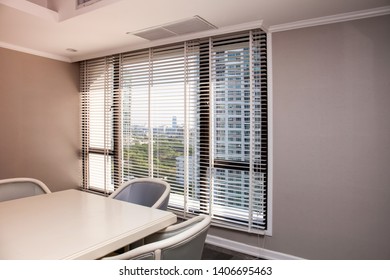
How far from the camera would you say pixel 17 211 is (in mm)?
1585

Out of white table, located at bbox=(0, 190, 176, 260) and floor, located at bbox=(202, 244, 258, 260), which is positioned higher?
white table, located at bbox=(0, 190, 176, 260)

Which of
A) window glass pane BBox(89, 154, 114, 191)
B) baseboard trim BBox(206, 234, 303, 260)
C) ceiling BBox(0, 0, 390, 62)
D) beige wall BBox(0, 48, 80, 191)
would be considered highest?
ceiling BBox(0, 0, 390, 62)

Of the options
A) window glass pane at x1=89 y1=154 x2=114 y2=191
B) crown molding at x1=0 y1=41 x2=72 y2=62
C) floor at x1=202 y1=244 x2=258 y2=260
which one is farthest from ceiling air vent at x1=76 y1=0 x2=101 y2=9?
floor at x1=202 y1=244 x2=258 y2=260

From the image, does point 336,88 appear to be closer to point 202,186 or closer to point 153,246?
point 202,186

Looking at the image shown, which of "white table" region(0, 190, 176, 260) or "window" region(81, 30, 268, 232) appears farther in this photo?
"window" region(81, 30, 268, 232)

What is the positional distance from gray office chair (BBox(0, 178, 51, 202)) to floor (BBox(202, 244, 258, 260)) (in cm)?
151

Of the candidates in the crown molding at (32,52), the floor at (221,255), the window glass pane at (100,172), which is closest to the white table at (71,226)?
the floor at (221,255)

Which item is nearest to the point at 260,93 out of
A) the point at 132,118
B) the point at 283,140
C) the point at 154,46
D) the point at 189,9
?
the point at 283,140

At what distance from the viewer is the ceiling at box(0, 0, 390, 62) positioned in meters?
2.05

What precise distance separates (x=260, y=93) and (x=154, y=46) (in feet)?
4.51

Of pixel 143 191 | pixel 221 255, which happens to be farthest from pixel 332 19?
pixel 221 255

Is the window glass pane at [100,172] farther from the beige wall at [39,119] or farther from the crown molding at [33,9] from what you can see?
the crown molding at [33,9]

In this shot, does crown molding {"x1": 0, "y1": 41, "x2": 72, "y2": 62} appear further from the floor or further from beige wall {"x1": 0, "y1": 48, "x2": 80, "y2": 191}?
the floor

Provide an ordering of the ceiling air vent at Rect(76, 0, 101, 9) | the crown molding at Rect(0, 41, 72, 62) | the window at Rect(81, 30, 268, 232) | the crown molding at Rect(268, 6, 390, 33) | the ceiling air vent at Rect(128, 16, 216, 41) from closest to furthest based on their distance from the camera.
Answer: the crown molding at Rect(268, 6, 390, 33) < the ceiling air vent at Rect(76, 0, 101, 9) < the ceiling air vent at Rect(128, 16, 216, 41) < the window at Rect(81, 30, 268, 232) < the crown molding at Rect(0, 41, 72, 62)
